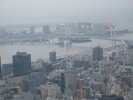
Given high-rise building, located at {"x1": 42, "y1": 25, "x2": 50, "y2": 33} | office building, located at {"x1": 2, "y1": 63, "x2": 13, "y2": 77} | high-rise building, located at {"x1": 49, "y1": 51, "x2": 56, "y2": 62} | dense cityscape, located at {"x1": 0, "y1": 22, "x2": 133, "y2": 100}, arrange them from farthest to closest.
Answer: high-rise building, located at {"x1": 42, "y1": 25, "x2": 50, "y2": 33} < high-rise building, located at {"x1": 49, "y1": 51, "x2": 56, "y2": 62} < office building, located at {"x1": 2, "y1": 63, "x2": 13, "y2": 77} < dense cityscape, located at {"x1": 0, "y1": 22, "x2": 133, "y2": 100}

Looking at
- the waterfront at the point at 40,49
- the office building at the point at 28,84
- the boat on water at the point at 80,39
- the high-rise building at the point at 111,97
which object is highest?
the boat on water at the point at 80,39

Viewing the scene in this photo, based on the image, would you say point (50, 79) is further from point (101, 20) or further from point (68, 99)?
point (101, 20)

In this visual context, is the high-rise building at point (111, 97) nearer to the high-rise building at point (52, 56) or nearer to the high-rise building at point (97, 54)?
the high-rise building at point (97, 54)

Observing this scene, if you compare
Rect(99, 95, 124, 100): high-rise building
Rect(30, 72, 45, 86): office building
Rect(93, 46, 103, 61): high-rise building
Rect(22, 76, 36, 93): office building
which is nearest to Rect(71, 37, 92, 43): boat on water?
Rect(93, 46, 103, 61): high-rise building

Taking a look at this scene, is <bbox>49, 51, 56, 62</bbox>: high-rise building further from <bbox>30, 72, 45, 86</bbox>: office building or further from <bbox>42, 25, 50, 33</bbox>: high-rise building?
<bbox>42, 25, 50, 33</bbox>: high-rise building

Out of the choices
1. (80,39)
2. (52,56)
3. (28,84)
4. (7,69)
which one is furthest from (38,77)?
(80,39)

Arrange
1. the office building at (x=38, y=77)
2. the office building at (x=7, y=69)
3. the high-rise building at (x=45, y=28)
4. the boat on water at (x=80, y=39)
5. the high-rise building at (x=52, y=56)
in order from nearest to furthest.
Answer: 1. the office building at (x=38, y=77)
2. the office building at (x=7, y=69)
3. the high-rise building at (x=52, y=56)
4. the boat on water at (x=80, y=39)
5. the high-rise building at (x=45, y=28)

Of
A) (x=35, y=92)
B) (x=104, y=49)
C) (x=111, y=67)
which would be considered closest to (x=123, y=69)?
(x=111, y=67)

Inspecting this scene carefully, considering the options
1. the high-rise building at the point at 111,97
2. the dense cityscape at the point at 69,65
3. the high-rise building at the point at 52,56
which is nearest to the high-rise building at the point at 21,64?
the dense cityscape at the point at 69,65

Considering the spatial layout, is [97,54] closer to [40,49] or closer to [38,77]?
[40,49]
